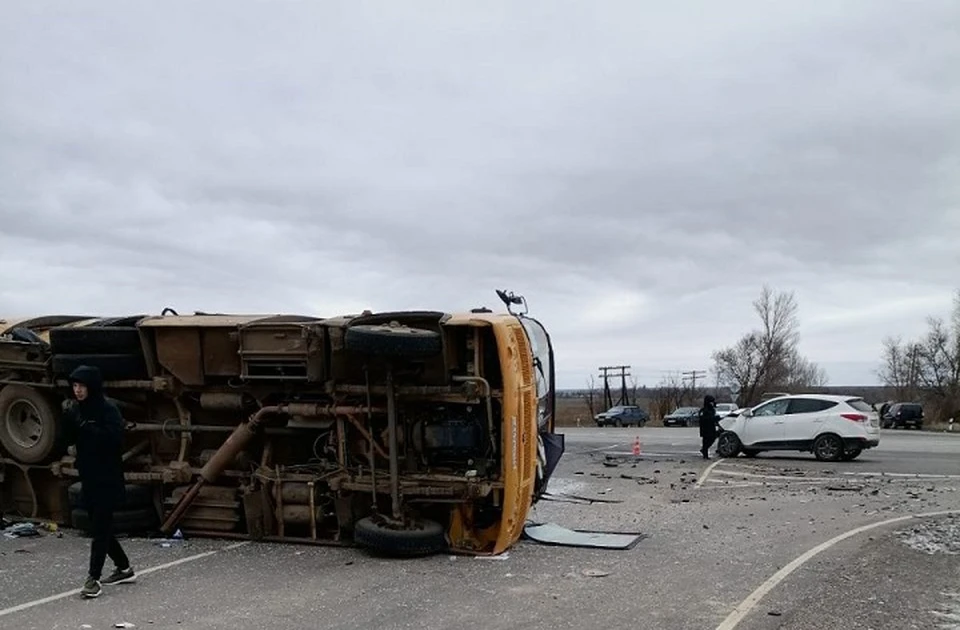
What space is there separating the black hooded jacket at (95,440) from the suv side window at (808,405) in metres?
16.9

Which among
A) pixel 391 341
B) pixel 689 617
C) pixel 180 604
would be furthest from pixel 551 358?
pixel 180 604

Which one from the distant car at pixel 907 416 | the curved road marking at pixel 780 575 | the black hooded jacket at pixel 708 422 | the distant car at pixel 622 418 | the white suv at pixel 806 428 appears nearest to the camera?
the curved road marking at pixel 780 575

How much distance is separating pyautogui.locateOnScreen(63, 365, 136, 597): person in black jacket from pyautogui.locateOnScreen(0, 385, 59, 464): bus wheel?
8.22 ft

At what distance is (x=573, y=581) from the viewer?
7.09 metres

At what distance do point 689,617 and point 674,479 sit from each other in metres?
10.3

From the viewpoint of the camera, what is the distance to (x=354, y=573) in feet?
24.2

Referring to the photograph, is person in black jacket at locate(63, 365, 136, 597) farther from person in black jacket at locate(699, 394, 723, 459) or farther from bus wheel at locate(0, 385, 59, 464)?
person in black jacket at locate(699, 394, 723, 459)

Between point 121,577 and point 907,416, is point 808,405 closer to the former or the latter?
point 121,577

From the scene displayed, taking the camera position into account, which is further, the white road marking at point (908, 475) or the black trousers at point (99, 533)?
the white road marking at point (908, 475)

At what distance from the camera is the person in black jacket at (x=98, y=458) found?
6.70 meters

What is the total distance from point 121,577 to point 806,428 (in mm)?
16687

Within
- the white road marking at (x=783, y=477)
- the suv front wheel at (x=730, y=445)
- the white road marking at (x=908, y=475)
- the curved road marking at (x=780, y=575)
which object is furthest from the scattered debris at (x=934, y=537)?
the suv front wheel at (x=730, y=445)

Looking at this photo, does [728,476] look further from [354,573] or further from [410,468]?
[354,573]

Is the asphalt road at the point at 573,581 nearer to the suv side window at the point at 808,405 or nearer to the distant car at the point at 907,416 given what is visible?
the suv side window at the point at 808,405
